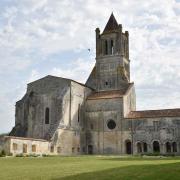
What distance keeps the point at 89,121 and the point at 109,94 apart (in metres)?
5.82

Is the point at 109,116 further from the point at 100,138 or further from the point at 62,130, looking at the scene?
the point at 62,130

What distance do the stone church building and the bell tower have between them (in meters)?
2.65

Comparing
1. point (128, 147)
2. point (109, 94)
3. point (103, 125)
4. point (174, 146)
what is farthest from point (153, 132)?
point (109, 94)

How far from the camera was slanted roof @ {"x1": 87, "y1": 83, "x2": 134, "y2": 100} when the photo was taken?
194 ft

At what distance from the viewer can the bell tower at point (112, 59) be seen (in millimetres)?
65938

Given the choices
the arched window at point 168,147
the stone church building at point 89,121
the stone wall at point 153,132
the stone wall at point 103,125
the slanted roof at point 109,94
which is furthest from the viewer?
the slanted roof at point 109,94

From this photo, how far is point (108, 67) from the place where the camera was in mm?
67438

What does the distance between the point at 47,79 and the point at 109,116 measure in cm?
1200

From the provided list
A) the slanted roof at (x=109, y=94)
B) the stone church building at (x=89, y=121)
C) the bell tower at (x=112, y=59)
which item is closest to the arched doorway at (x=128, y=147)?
the stone church building at (x=89, y=121)

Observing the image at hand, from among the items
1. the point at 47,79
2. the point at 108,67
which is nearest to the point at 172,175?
the point at 47,79

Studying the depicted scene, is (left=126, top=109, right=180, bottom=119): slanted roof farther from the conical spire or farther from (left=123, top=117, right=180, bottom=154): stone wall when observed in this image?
the conical spire

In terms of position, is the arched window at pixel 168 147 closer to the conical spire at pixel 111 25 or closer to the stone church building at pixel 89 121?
the stone church building at pixel 89 121

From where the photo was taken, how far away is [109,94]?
61.1 metres

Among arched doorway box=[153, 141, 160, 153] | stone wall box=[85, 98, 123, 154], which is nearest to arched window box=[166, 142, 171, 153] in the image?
arched doorway box=[153, 141, 160, 153]
